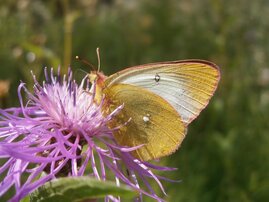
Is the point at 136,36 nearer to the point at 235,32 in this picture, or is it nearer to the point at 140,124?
the point at 235,32

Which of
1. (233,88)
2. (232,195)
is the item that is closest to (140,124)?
(232,195)

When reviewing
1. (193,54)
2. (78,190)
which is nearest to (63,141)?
(78,190)

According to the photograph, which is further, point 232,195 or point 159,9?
point 159,9

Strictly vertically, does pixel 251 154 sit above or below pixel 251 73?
below

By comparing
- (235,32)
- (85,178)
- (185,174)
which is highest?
(85,178)

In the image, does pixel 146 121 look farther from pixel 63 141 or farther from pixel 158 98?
pixel 63 141

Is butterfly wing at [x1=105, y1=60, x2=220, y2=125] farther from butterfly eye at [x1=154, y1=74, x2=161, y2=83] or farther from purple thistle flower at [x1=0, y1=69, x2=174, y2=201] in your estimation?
purple thistle flower at [x1=0, y1=69, x2=174, y2=201]
